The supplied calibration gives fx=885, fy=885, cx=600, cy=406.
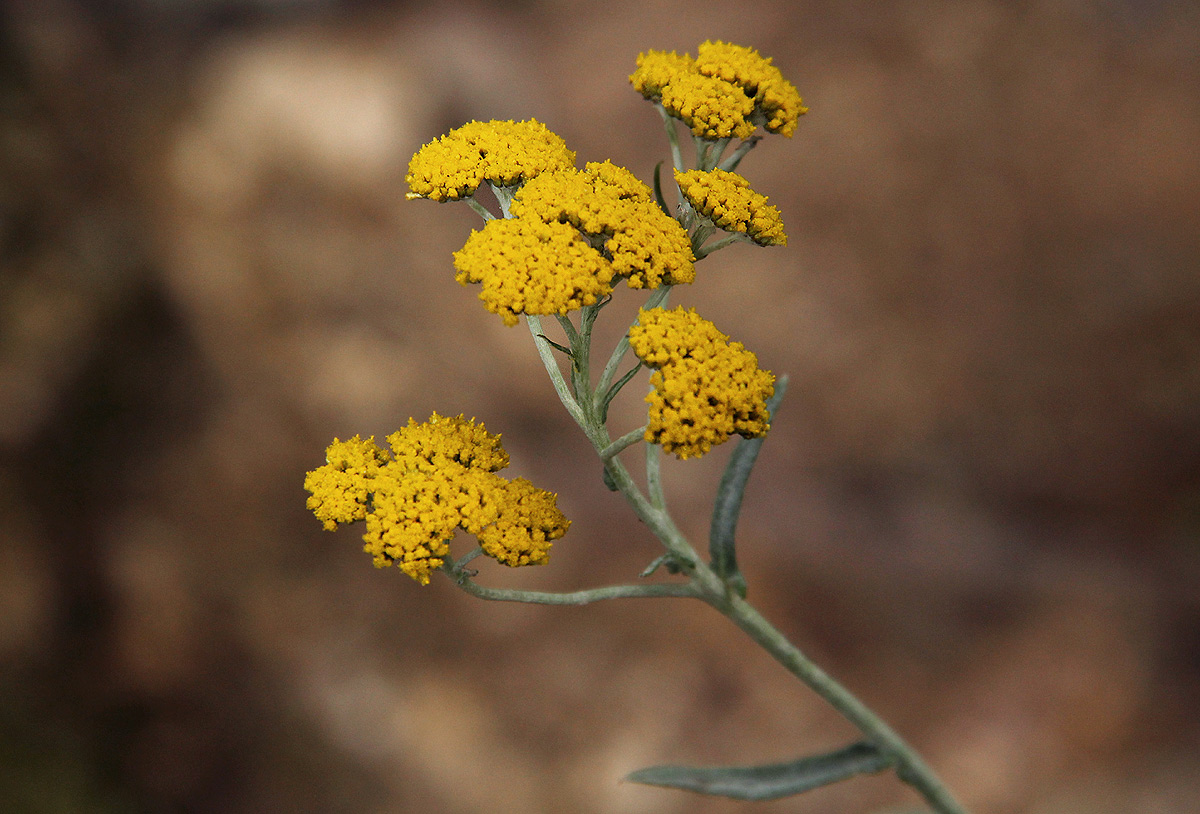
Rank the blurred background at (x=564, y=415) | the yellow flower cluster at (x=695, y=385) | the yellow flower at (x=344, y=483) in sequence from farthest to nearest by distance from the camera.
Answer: the blurred background at (x=564, y=415) → the yellow flower at (x=344, y=483) → the yellow flower cluster at (x=695, y=385)

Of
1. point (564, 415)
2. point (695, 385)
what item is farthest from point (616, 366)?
point (564, 415)

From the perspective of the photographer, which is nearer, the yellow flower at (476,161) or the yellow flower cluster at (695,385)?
the yellow flower cluster at (695,385)

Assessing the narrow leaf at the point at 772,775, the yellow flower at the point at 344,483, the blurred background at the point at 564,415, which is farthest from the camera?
the blurred background at the point at 564,415

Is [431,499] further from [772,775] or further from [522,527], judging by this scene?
[772,775]

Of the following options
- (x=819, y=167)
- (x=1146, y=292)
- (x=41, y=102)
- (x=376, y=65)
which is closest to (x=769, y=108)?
(x=819, y=167)

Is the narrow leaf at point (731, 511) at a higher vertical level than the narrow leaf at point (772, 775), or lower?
higher

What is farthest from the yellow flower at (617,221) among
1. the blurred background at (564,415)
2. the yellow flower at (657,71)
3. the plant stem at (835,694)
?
the blurred background at (564,415)

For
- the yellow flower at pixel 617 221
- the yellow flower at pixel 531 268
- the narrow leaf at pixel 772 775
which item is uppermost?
the yellow flower at pixel 617 221

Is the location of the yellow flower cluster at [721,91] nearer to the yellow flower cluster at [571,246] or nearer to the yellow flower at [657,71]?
the yellow flower at [657,71]

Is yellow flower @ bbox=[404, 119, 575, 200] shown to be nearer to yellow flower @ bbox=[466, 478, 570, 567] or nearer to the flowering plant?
the flowering plant
